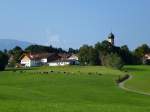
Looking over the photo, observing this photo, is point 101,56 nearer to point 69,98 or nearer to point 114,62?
point 114,62

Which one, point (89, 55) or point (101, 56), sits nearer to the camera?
point (101, 56)

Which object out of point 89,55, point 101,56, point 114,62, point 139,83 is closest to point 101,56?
point 101,56

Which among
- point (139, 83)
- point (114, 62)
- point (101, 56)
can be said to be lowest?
point (139, 83)

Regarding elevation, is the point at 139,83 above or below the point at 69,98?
above

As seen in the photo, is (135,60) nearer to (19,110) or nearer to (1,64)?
(1,64)

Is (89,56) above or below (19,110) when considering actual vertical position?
above

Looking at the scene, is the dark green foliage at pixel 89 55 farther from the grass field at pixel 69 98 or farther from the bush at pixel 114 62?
the grass field at pixel 69 98

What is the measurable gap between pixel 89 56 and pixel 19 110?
143652 millimetres

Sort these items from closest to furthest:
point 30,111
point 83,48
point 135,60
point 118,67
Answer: point 30,111, point 118,67, point 83,48, point 135,60

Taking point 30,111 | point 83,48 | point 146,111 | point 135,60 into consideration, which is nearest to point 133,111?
point 146,111

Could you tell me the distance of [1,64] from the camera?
138875mm

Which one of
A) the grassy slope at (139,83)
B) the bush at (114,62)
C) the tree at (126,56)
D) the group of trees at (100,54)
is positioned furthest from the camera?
the tree at (126,56)

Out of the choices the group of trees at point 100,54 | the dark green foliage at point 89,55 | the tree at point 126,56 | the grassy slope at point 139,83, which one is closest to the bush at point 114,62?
the group of trees at point 100,54

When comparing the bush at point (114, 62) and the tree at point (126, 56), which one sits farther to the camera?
the tree at point (126, 56)
